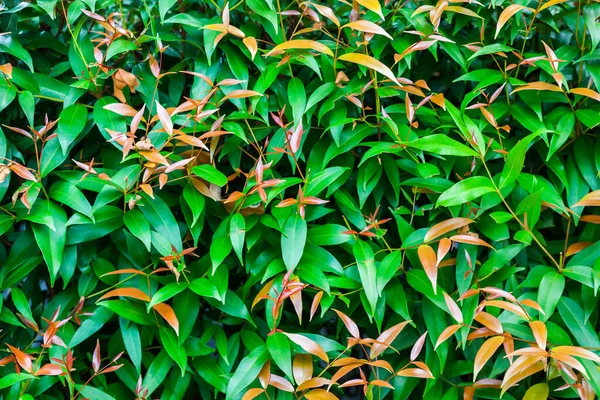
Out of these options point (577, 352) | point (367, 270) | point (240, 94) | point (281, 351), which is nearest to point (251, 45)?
point (240, 94)

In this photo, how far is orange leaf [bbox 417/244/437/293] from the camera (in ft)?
3.63

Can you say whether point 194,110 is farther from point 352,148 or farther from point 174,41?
point 352,148

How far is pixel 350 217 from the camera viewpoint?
50.2 inches

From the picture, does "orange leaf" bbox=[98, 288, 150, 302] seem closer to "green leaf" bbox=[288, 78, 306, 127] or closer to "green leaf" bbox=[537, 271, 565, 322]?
"green leaf" bbox=[288, 78, 306, 127]

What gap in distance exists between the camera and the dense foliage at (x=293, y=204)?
3.78 feet

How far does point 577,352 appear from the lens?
1.03 m

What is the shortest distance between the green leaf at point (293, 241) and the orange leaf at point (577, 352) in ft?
Answer: 1.62

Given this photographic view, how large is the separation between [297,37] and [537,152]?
0.61 meters

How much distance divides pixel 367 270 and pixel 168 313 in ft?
1.32

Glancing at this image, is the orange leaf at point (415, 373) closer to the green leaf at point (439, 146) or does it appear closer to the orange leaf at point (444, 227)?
the orange leaf at point (444, 227)

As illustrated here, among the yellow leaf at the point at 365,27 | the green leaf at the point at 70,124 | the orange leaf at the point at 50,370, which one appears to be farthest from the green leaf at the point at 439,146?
the orange leaf at the point at 50,370

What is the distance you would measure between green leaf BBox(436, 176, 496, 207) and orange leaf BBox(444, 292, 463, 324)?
178 millimetres

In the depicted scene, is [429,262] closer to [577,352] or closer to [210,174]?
[577,352]

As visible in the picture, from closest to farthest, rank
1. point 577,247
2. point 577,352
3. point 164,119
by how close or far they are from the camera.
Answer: point 577,352 < point 164,119 < point 577,247
